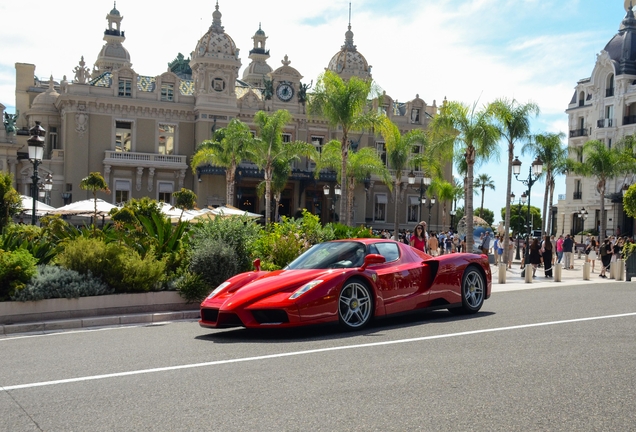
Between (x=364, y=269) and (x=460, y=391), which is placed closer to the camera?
(x=460, y=391)

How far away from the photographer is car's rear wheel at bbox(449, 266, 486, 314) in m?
11.5

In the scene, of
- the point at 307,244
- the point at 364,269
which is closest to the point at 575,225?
the point at 307,244

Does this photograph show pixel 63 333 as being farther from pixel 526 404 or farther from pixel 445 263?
pixel 526 404

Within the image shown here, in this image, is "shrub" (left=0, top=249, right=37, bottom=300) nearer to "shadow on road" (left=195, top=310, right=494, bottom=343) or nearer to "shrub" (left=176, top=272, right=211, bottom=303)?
"shrub" (left=176, top=272, right=211, bottom=303)

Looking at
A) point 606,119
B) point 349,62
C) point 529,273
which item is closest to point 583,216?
point 606,119

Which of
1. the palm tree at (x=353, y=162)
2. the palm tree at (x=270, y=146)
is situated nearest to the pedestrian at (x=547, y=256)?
the palm tree at (x=270, y=146)

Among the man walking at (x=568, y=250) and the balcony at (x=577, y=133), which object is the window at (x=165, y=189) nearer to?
the man walking at (x=568, y=250)

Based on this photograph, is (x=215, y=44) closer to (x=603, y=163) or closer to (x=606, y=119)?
(x=603, y=163)

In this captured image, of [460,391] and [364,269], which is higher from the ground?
[364,269]

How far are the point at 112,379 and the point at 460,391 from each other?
3093 mm

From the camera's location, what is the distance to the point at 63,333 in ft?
34.9

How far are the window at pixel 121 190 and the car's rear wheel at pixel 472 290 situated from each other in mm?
47434

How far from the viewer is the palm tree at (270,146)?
4162 centimetres

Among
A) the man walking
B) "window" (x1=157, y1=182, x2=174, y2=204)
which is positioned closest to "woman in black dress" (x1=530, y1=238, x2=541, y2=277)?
the man walking
